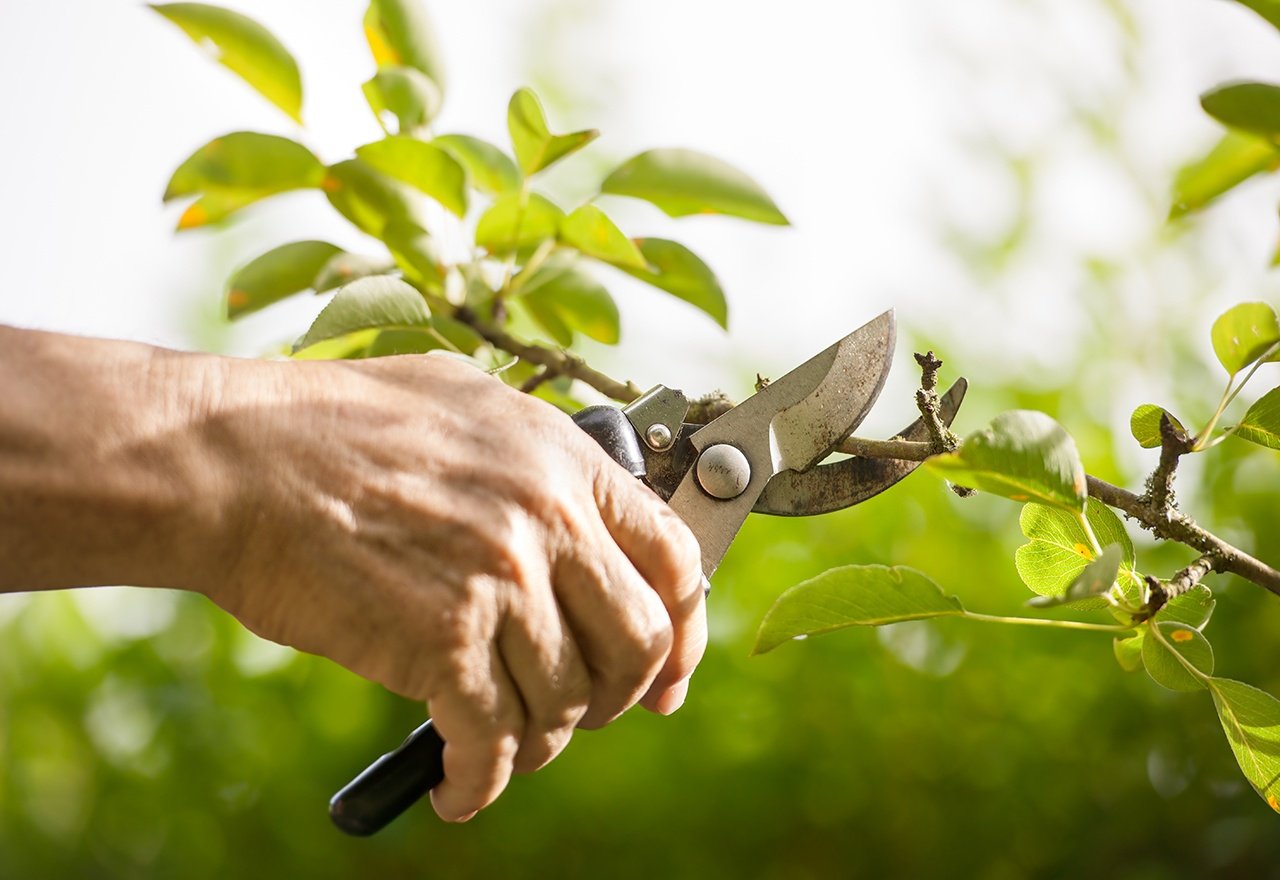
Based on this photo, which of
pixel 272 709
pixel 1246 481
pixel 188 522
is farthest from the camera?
pixel 272 709

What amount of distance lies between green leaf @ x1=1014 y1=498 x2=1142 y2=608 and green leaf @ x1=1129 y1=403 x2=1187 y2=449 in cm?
4

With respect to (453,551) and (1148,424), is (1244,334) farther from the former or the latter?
(453,551)

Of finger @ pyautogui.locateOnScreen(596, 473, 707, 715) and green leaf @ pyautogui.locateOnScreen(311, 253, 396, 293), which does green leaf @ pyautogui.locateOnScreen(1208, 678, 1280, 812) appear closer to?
finger @ pyautogui.locateOnScreen(596, 473, 707, 715)

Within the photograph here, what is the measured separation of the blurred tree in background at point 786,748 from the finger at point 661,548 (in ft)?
2.62

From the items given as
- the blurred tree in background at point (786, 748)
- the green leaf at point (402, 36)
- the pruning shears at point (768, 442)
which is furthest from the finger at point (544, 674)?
the blurred tree in background at point (786, 748)

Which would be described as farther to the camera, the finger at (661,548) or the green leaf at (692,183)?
the green leaf at (692,183)

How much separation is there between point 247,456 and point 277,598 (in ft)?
0.21

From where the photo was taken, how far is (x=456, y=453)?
0.48m

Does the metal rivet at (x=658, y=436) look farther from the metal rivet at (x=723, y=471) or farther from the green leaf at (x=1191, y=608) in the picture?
the green leaf at (x=1191, y=608)

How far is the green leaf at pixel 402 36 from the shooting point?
2.38 ft

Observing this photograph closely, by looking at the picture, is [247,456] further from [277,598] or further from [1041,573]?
[1041,573]

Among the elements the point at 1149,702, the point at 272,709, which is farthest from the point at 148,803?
the point at 1149,702

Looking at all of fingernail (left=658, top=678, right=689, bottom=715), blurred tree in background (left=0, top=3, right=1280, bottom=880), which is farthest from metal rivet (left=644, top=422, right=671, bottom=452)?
blurred tree in background (left=0, top=3, right=1280, bottom=880)

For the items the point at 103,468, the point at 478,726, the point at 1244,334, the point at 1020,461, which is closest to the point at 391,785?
the point at 478,726
